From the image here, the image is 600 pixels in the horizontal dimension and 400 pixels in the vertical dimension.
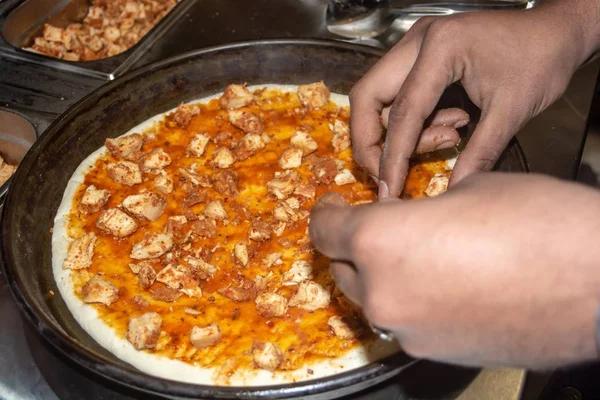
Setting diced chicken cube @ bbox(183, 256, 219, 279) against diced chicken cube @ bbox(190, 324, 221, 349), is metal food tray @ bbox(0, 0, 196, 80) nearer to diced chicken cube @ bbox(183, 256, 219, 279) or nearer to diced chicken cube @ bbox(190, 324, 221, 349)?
diced chicken cube @ bbox(183, 256, 219, 279)

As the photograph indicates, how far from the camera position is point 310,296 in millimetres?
1783

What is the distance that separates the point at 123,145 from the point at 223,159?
0.39 meters

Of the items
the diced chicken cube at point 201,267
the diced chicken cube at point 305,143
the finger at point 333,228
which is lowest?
the diced chicken cube at point 201,267

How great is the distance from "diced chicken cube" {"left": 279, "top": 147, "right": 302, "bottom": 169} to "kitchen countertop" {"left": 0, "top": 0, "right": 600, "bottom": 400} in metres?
0.84

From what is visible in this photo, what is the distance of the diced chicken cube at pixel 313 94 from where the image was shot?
2.37 meters

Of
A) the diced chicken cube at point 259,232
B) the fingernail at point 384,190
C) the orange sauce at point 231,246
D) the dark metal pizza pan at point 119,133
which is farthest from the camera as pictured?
the diced chicken cube at point 259,232

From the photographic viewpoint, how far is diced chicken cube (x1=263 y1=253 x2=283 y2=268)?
1.91m

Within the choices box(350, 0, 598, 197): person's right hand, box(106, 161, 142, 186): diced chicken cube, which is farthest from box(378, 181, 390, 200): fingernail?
box(106, 161, 142, 186): diced chicken cube

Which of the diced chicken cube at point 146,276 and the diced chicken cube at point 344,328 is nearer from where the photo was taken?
the diced chicken cube at point 344,328

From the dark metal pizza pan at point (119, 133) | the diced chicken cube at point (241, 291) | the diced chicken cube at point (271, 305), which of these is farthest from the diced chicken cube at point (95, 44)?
the diced chicken cube at point (271, 305)

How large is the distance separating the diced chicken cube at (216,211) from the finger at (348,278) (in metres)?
0.94

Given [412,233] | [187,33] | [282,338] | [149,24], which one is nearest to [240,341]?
[282,338]

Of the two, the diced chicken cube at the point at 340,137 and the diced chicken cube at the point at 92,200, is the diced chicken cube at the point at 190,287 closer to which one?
the diced chicken cube at the point at 92,200

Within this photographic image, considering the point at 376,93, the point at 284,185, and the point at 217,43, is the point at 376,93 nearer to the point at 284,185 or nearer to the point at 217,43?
the point at 284,185
